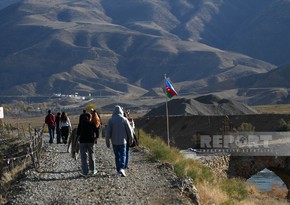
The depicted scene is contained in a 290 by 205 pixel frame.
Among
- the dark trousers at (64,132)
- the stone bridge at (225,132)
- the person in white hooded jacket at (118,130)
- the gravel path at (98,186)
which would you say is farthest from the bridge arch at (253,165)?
the person in white hooded jacket at (118,130)

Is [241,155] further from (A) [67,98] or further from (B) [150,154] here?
(A) [67,98]

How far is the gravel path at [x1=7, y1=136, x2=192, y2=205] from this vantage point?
13719 millimetres

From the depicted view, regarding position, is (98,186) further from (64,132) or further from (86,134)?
(64,132)

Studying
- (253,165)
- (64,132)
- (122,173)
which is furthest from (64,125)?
(253,165)

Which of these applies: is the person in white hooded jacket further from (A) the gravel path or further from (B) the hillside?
(B) the hillside

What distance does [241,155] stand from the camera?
120ft

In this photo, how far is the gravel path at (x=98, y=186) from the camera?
45.0 feet

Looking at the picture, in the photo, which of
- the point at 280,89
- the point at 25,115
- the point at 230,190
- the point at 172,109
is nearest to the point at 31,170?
the point at 230,190

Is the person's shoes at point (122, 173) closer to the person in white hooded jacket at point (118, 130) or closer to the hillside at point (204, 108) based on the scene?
the person in white hooded jacket at point (118, 130)

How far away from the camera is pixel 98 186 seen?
605 inches

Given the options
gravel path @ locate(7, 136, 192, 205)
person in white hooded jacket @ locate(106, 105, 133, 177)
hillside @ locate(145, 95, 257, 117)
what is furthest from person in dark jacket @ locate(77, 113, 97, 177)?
hillside @ locate(145, 95, 257, 117)

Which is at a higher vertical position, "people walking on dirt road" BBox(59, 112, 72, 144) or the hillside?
the hillside

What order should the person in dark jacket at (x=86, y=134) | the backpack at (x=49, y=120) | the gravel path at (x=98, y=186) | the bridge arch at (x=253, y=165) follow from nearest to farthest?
the gravel path at (x=98, y=186)
the person in dark jacket at (x=86, y=134)
the backpack at (x=49, y=120)
the bridge arch at (x=253, y=165)

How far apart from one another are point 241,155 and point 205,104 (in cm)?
5792
